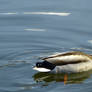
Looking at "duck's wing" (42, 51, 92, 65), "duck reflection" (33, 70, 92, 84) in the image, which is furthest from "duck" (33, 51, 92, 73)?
"duck reflection" (33, 70, 92, 84)

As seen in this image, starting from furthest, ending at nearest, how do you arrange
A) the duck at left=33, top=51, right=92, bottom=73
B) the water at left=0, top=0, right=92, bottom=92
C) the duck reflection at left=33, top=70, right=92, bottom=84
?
the duck at left=33, top=51, right=92, bottom=73 < the duck reflection at left=33, top=70, right=92, bottom=84 < the water at left=0, top=0, right=92, bottom=92

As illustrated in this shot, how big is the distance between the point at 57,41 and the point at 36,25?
1280 millimetres

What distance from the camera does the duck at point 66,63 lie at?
33.3 feet

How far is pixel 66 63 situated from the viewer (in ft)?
33.9

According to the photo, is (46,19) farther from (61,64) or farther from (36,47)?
(61,64)

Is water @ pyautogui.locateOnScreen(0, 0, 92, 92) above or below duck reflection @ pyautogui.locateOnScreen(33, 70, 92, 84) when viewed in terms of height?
above

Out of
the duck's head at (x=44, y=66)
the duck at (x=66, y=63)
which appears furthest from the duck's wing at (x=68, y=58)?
the duck's head at (x=44, y=66)

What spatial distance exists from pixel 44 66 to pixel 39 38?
1.94m

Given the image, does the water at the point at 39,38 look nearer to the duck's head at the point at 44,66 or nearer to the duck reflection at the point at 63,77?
the duck reflection at the point at 63,77

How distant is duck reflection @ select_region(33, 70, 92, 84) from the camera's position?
998 cm

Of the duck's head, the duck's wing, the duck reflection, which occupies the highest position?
the duck's wing

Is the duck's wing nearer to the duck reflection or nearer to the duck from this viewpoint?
the duck

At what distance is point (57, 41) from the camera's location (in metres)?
11.9

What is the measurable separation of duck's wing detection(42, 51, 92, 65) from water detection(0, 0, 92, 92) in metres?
0.34
